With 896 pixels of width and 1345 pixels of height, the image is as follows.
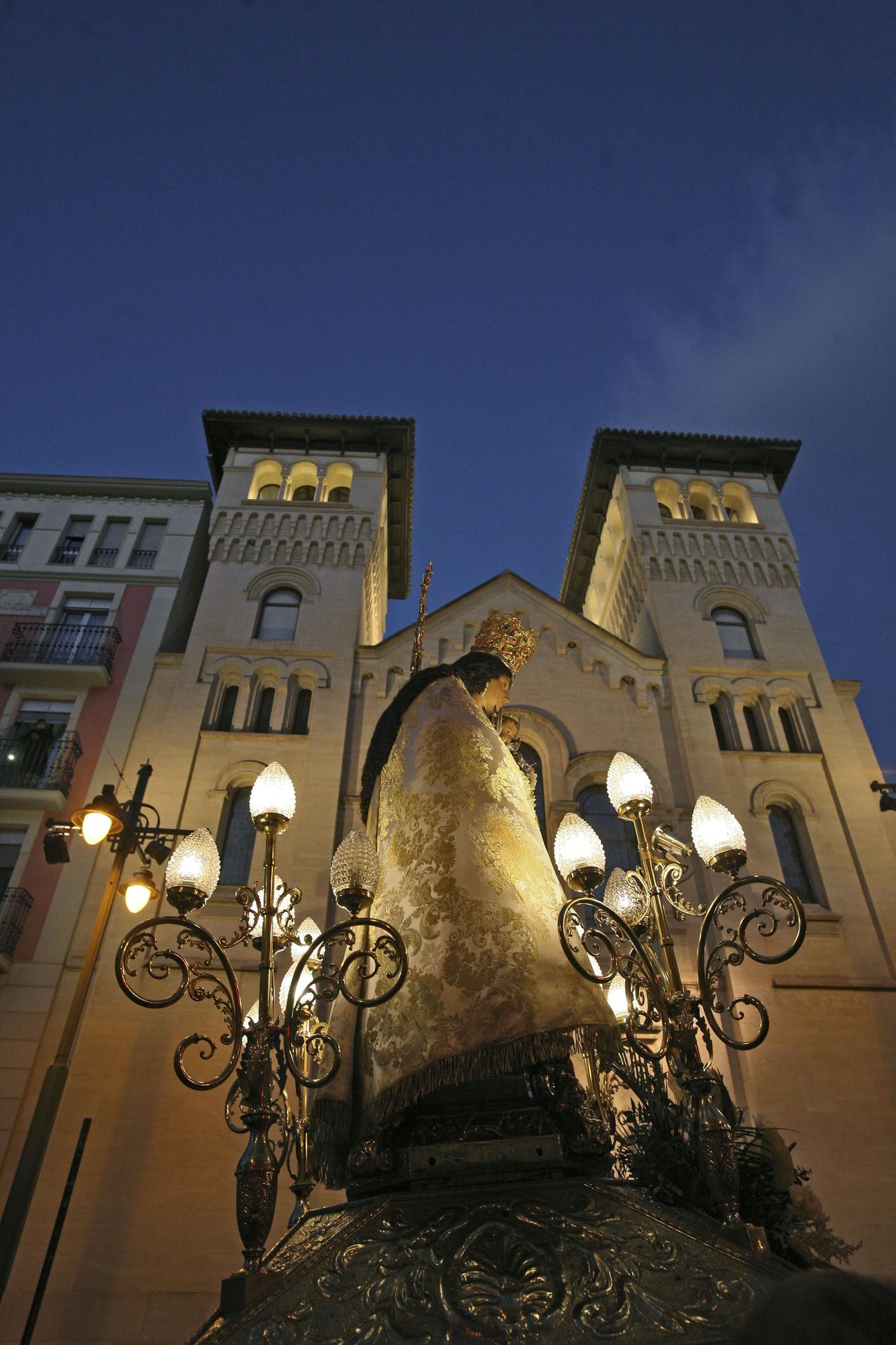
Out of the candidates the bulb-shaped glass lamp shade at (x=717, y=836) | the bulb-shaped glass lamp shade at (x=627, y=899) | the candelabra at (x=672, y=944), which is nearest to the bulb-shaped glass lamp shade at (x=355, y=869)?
the candelabra at (x=672, y=944)

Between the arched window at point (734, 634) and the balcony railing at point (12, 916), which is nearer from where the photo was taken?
the balcony railing at point (12, 916)

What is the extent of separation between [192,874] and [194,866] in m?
0.05

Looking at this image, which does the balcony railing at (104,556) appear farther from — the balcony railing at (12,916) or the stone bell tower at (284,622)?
the balcony railing at (12,916)

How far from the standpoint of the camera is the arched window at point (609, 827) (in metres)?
12.1

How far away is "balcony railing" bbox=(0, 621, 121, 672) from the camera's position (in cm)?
1447

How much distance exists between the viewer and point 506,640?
6.07 m

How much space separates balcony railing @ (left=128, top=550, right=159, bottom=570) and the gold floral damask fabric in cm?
1352

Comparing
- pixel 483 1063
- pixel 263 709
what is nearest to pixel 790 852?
pixel 263 709

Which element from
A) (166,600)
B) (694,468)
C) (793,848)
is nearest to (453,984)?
(793,848)

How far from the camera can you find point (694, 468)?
749 inches

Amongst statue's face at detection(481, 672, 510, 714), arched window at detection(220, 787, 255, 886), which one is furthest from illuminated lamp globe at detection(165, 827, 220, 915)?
arched window at detection(220, 787, 255, 886)

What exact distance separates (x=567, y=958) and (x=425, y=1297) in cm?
151

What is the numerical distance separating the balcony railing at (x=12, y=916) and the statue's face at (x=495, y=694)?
28.5 feet

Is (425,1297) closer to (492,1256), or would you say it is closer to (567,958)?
(492,1256)
